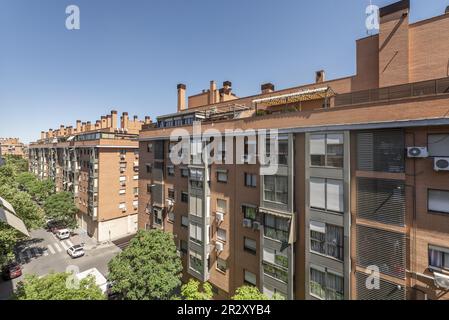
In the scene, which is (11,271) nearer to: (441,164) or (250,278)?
(250,278)

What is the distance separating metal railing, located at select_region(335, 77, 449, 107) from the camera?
373 inches

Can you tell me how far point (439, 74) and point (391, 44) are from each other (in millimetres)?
3044

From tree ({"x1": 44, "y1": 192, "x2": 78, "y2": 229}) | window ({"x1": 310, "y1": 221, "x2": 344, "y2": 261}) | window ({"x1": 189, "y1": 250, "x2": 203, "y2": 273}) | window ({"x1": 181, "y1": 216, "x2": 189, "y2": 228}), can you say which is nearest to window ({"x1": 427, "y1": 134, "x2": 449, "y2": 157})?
window ({"x1": 310, "y1": 221, "x2": 344, "y2": 261})

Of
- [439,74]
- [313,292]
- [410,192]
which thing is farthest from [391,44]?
[313,292]

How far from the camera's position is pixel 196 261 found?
60.0 ft

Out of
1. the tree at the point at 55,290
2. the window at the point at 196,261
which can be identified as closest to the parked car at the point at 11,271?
the tree at the point at 55,290

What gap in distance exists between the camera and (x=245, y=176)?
15953mm

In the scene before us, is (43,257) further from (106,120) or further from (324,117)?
(324,117)

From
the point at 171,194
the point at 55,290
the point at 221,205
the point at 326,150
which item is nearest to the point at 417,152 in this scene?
the point at 326,150

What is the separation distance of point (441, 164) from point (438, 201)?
164cm

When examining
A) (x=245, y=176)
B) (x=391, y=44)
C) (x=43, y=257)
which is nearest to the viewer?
(x=391, y=44)

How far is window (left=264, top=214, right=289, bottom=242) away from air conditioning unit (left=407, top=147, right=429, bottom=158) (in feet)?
22.3

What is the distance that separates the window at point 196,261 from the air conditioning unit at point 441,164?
15.9 m

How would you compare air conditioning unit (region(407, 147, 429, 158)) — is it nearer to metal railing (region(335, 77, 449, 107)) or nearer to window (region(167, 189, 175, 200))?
metal railing (region(335, 77, 449, 107))
